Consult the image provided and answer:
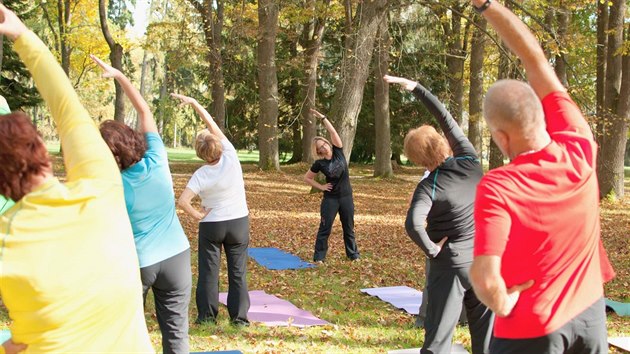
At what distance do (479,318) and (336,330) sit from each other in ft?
7.48

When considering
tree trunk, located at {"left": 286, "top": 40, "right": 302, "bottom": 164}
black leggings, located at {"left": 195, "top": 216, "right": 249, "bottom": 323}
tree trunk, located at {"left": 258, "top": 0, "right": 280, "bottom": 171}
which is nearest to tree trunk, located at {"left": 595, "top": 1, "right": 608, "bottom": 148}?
tree trunk, located at {"left": 258, "top": 0, "right": 280, "bottom": 171}

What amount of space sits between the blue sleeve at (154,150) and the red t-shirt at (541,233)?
8.04ft

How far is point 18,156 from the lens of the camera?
2078 mm

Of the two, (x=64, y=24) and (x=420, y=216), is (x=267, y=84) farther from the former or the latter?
(x=420, y=216)

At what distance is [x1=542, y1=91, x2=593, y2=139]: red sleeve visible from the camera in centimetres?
269

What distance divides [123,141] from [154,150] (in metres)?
0.25

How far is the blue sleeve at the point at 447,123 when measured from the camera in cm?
451

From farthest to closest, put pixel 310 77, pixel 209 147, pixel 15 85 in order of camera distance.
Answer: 1. pixel 310 77
2. pixel 15 85
3. pixel 209 147

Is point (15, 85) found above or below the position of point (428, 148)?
above

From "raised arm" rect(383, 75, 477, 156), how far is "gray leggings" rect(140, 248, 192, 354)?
1882 millimetres

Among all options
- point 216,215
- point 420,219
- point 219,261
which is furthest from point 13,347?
point 219,261

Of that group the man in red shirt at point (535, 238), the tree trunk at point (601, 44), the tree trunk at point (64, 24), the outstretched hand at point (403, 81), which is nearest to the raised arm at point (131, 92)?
the outstretched hand at point (403, 81)

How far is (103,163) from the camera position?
2.40 m

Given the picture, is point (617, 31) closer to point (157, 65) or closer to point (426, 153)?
point (426, 153)
